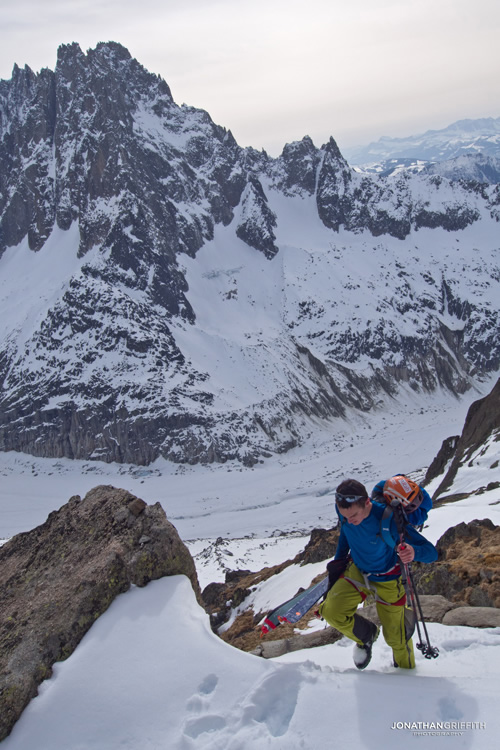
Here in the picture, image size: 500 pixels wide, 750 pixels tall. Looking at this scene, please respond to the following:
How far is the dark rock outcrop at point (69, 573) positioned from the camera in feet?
23.4

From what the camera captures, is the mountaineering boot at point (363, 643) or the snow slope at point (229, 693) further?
the mountaineering boot at point (363, 643)

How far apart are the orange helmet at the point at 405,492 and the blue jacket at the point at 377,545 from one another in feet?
0.83

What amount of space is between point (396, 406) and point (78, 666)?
129 meters

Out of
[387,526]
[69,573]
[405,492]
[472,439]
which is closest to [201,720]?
[387,526]

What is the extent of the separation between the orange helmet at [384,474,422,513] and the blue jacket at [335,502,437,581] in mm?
254

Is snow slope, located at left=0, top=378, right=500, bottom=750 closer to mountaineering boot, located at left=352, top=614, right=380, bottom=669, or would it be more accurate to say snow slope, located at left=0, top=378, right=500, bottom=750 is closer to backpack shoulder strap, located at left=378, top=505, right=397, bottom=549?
mountaineering boot, located at left=352, top=614, right=380, bottom=669

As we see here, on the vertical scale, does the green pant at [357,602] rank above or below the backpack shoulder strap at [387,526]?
below

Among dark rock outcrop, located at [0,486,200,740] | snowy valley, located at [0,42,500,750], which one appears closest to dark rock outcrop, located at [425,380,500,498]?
snowy valley, located at [0,42,500,750]

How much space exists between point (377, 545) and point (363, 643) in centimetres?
134

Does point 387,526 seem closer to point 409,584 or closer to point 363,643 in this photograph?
point 409,584

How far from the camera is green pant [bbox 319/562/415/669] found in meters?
7.17

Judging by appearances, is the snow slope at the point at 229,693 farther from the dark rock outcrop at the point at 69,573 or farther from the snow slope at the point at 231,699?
the dark rock outcrop at the point at 69,573

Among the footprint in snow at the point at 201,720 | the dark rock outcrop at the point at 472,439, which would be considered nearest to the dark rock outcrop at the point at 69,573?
the footprint in snow at the point at 201,720

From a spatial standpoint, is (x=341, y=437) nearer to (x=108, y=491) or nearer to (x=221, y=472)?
(x=221, y=472)
